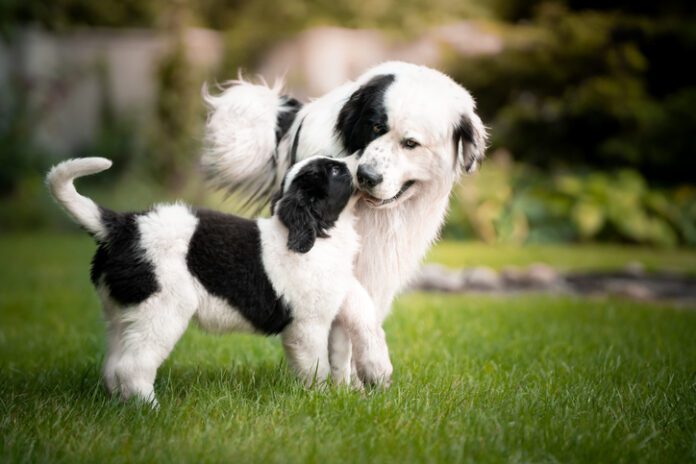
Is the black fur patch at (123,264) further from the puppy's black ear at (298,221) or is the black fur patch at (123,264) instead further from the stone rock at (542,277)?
the stone rock at (542,277)

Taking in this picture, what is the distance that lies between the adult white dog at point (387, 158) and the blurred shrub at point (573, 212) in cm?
692

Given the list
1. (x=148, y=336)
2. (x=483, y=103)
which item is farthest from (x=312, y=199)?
(x=483, y=103)

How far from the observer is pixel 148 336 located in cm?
300

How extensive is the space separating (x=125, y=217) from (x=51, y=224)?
10.0 metres

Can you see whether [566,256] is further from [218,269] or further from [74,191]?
[74,191]

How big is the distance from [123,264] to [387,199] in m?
1.17

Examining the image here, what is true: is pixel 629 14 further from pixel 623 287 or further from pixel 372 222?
pixel 372 222

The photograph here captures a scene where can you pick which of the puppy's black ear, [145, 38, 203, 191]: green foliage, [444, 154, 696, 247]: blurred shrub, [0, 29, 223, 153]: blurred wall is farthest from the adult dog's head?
[0, 29, 223, 153]: blurred wall

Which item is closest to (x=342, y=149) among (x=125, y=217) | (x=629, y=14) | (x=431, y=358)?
A: (x=125, y=217)

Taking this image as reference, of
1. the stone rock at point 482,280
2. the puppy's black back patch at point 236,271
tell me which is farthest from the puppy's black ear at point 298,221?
the stone rock at point 482,280

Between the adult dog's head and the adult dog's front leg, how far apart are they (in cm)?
46

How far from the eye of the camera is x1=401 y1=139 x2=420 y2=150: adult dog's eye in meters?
3.43

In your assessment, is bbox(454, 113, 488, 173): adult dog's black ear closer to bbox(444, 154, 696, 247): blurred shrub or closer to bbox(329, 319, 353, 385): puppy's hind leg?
bbox(329, 319, 353, 385): puppy's hind leg

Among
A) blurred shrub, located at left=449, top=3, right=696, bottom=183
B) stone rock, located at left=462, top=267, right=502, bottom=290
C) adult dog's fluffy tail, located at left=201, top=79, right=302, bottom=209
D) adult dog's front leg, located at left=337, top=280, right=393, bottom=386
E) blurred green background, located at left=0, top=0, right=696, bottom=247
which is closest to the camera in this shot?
adult dog's front leg, located at left=337, top=280, right=393, bottom=386
